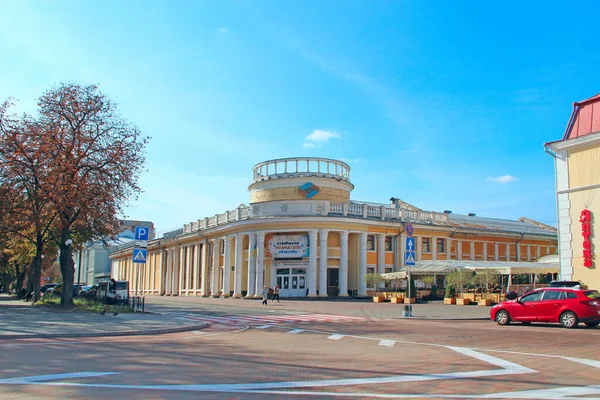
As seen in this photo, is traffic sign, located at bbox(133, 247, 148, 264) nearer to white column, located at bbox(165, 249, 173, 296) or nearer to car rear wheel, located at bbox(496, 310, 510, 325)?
car rear wheel, located at bbox(496, 310, 510, 325)

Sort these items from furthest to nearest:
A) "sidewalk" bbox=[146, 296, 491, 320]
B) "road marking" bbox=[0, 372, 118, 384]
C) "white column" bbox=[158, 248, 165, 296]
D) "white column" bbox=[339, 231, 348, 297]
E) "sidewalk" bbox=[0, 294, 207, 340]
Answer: "white column" bbox=[158, 248, 165, 296] → "white column" bbox=[339, 231, 348, 297] → "sidewalk" bbox=[146, 296, 491, 320] → "sidewalk" bbox=[0, 294, 207, 340] → "road marking" bbox=[0, 372, 118, 384]

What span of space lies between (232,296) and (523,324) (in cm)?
3287

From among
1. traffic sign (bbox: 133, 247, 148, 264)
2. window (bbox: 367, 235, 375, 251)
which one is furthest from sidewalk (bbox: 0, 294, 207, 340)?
window (bbox: 367, 235, 375, 251)

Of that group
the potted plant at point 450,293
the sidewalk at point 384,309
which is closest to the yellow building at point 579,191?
the sidewalk at point 384,309

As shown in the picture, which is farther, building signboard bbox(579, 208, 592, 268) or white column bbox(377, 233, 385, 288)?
white column bbox(377, 233, 385, 288)

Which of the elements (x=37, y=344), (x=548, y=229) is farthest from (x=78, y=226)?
(x=548, y=229)

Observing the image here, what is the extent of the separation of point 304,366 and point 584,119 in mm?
21461

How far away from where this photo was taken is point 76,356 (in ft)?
36.4

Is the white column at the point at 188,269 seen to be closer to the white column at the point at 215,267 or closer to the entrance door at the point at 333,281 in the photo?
the white column at the point at 215,267

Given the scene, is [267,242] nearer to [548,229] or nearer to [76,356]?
[76,356]

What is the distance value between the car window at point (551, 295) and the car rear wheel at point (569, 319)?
26.0 inches

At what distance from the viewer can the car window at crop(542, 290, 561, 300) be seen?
19489 mm

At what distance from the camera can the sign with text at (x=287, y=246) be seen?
148ft

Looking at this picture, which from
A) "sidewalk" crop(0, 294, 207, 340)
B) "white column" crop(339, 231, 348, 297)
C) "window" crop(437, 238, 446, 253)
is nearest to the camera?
"sidewalk" crop(0, 294, 207, 340)
